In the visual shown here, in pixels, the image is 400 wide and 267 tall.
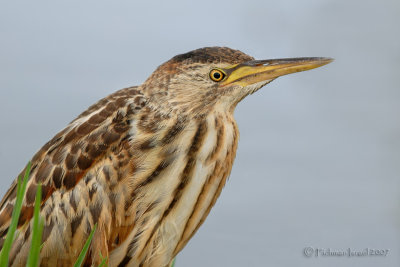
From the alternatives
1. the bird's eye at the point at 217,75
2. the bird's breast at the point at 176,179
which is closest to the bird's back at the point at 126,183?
the bird's breast at the point at 176,179

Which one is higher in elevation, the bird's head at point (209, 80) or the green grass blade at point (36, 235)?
the bird's head at point (209, 80)

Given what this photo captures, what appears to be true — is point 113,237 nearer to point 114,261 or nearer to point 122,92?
point 114,261

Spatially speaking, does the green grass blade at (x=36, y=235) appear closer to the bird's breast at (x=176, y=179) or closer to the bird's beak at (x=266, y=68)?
the bird's breast at (x=176, y=179)

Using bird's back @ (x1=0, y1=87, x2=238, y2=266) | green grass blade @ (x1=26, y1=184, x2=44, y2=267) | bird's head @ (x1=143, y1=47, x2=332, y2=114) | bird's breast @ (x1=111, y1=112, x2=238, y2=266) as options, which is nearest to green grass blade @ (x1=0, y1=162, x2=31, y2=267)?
green grass blade @ (x1=26, y1=184, x2=44, y2=267)

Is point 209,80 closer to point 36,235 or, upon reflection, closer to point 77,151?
point 77,151

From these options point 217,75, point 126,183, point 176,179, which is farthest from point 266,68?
point 126,183

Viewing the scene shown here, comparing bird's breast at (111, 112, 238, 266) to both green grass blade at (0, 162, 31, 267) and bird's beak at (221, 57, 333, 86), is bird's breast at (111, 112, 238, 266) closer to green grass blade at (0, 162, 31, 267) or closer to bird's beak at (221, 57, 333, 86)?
bird's beak at (221, 57, 333, 86)

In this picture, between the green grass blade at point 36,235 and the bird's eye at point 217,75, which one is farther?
the bird's eye at point 217,75
